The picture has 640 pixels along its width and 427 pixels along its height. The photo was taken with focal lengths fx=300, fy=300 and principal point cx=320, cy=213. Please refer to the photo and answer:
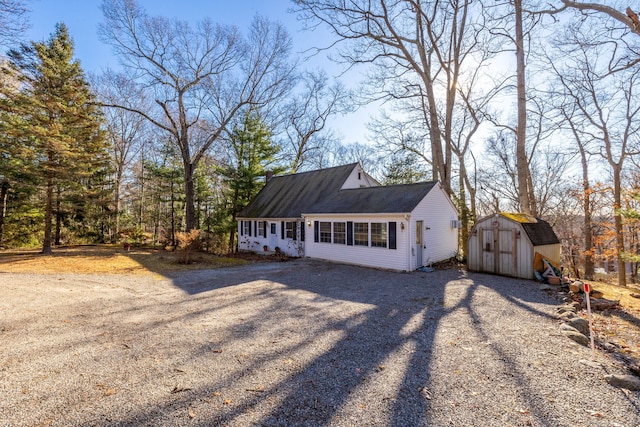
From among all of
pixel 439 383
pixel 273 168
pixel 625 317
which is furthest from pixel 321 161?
pixel 439 383

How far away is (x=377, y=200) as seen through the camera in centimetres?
1276

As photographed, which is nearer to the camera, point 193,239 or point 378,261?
point 378,261

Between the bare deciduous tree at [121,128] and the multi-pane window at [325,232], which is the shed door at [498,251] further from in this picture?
the bare deciduous tree at [121,128]

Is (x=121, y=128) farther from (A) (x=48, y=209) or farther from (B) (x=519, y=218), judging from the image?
(B) (x=519, y=218)

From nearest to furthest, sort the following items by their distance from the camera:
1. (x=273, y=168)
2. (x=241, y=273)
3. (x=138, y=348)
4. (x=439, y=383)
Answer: (x=439, y=383)
(x=138, y=348)
(x=241, y=273)
(x=273, y=168)

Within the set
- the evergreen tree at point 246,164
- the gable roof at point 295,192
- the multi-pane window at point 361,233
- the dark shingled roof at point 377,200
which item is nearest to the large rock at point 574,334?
the dark shingled roof at point 377,200

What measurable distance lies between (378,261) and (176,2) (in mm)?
14440

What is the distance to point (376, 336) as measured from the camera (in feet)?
17.1

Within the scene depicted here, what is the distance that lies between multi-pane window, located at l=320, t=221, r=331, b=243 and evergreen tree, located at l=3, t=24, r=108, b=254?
38.8ft

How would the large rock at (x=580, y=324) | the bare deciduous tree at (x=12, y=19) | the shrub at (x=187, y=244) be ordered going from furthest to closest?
1. the shrub at (x=187, y=244)
2. the bare deciduous tree at (x=12, y=19)
3. the large rock at (x=580, y=324)

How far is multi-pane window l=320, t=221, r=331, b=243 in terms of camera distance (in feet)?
45.5

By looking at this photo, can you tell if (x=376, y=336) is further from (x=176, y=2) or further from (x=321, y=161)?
(x=321, y=161)

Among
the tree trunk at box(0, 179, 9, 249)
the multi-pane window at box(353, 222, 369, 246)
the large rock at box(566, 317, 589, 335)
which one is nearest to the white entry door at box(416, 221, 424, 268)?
the multi-pane window at box(353, 222, 369, 246)

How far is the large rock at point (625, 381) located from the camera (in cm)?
356
